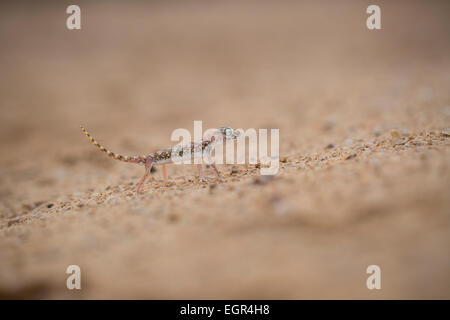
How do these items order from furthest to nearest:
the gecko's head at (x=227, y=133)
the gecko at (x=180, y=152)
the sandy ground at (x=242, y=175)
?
the gecko's head at (x=227, y=133) < the gecko at (x=180, y=152) < the sandy ground at (x=242, y=175)

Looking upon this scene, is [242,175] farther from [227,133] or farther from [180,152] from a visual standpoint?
[180,152]

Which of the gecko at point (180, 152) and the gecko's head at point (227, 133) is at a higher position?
the gecko's head at point (227, 133)

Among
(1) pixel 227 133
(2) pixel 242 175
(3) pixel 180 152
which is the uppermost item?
(1) pixel 227 133

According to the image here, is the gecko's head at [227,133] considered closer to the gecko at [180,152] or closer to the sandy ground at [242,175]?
the gecko at [180,152]

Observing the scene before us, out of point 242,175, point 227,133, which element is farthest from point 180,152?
point 242,175

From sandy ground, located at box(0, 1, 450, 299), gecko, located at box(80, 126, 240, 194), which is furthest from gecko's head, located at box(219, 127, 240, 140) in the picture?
sandy ground, located at box(0, 1, 450, 299)

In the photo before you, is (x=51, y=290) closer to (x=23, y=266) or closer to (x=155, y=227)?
(x=23, y=266)

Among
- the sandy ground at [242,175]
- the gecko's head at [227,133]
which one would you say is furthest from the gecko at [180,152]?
the sandy ground at [242,175]

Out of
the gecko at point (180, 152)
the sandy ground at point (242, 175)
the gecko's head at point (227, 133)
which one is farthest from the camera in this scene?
the gecko's head at point (227, 133)

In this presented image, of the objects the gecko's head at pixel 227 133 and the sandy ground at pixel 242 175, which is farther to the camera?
the gecko's head at pixel 227 133
